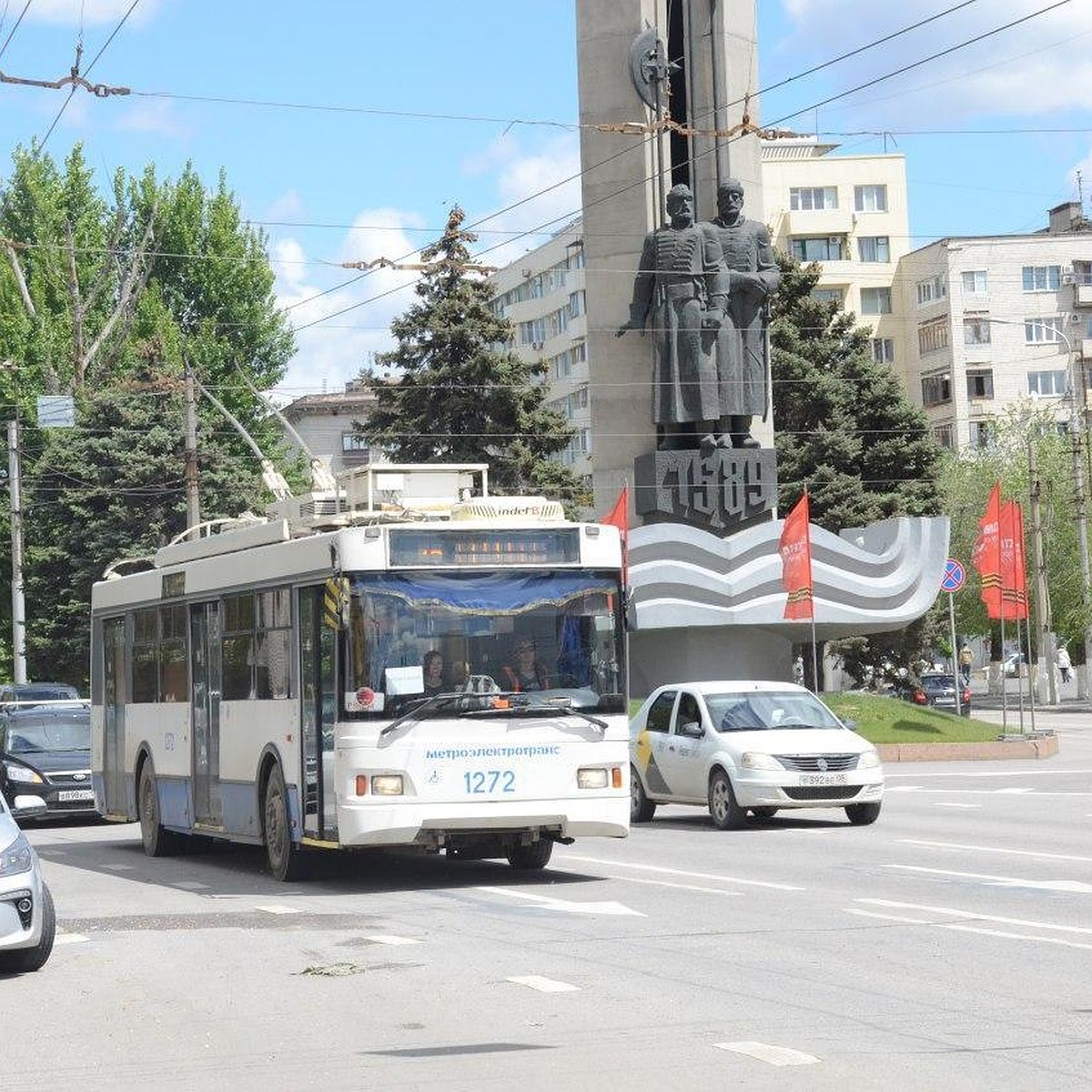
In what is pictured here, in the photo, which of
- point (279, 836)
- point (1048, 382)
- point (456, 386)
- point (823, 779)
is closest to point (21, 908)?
point (279, 836)

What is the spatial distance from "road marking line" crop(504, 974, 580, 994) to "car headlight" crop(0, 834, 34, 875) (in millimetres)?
2645

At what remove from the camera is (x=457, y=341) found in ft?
186

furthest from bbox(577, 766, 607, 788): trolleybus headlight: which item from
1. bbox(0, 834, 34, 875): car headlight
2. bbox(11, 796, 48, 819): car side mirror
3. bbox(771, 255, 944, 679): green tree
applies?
bbox(771, 255, 944, 679): green tree

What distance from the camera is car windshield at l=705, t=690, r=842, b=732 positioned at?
23.0 m

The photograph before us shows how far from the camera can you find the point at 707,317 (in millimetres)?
43031

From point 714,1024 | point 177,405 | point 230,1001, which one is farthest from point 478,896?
point 177,405

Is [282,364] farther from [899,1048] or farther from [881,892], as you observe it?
[899,1048]

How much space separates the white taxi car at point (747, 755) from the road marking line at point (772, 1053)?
12462mm

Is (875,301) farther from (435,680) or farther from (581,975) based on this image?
(581,975)

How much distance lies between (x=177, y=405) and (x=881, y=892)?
161ft

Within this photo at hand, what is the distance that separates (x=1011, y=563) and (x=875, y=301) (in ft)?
226

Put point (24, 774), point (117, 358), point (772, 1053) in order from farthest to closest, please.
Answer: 1. point (117, 358)
2. point (24, 774)
3. point (772, 1053)

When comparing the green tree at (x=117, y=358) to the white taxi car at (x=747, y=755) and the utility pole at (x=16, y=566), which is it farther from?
the white taxi car at (x=747, y=755)

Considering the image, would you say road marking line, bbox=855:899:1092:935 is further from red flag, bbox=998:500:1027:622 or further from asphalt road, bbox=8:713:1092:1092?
red flag, bbox=998:500:1027:622
